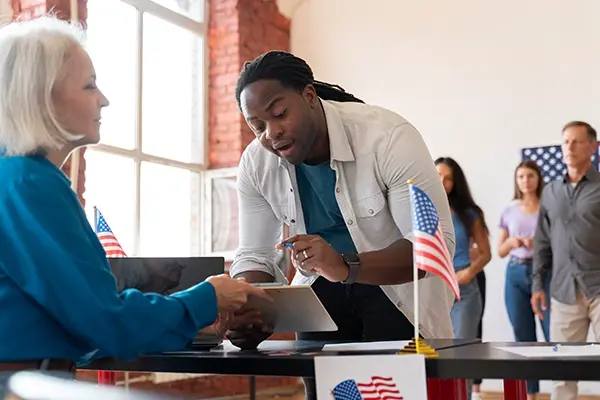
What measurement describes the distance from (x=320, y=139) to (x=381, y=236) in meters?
0.28

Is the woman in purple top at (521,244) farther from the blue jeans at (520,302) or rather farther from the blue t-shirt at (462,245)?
the blue t-shirt at (462,245)

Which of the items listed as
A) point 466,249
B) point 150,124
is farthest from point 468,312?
point 150,124

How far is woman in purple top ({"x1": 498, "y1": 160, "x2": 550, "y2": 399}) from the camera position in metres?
4.70

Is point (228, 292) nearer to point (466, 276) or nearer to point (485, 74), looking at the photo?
point (466, 276)

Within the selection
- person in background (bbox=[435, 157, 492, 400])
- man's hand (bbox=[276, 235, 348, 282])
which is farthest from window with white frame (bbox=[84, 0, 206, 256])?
man's hand (bbox=[276, 235, 348, 282])

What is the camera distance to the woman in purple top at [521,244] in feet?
15.4

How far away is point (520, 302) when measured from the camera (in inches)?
187

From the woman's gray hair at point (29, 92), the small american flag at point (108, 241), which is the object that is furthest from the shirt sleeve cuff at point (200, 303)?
the small american flag at point (108, 241)

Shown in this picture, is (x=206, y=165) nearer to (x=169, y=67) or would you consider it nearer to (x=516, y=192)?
(x=169, y=67)

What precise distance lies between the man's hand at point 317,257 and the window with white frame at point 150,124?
3.15m

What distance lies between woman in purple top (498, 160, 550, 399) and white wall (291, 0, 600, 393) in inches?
12.0

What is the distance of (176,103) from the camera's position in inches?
221

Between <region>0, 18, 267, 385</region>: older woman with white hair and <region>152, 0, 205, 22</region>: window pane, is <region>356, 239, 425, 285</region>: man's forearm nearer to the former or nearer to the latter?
<region>0, 18, 267, 385</region>: older woman with white hair

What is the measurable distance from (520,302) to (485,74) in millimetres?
1615
